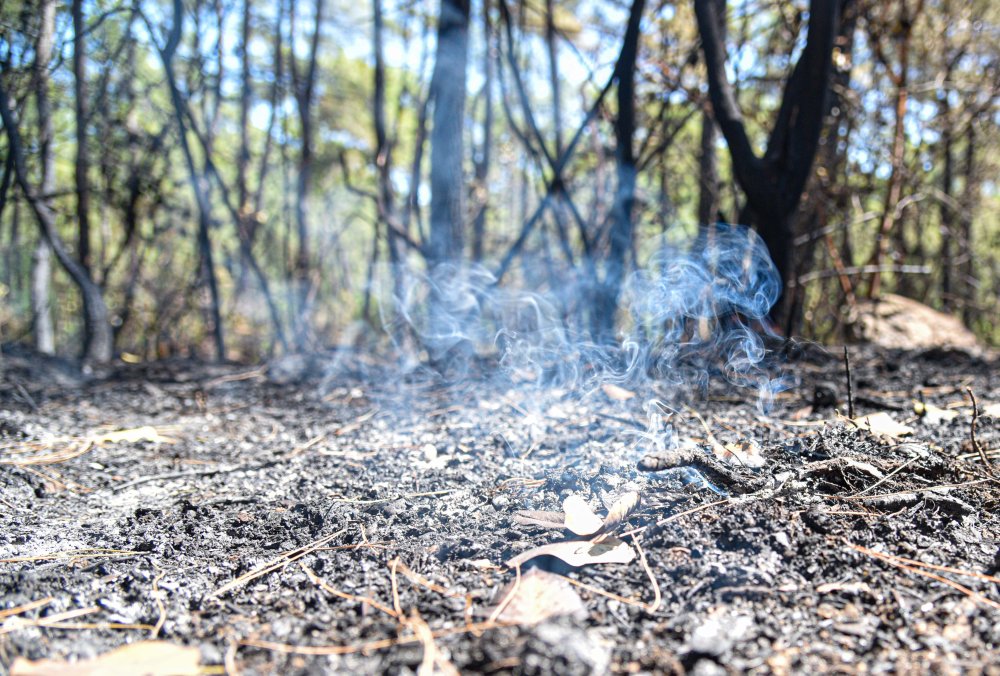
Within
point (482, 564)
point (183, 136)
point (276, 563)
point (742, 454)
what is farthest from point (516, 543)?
point (183, 136)

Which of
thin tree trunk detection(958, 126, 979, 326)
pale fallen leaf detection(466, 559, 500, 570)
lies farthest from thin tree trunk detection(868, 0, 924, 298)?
pale fallen leaf detection(466, 559, 500, 570)

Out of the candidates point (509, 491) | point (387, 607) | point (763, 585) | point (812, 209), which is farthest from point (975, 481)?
point (812, 209)

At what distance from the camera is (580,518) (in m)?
1.44

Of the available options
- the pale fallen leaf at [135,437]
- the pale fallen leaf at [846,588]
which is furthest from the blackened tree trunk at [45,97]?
the pale fallen leaf at [846,588]

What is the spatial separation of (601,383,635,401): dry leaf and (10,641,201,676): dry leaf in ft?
5.98

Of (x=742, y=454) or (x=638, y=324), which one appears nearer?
(x=742, y=454)

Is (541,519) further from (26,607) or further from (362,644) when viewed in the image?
(26,607)

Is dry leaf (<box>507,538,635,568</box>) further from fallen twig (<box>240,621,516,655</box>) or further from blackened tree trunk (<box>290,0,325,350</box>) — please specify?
blackened tree trunk (<box>290,0,325,350</box>)

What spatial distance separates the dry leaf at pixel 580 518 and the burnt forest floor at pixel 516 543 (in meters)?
0.05

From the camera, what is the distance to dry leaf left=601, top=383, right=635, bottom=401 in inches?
101

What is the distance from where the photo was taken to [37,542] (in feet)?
5.23

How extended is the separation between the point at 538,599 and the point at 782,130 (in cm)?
279

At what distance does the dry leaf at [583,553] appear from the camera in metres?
1.31

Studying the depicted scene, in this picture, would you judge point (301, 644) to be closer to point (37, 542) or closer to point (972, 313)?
point (37, 542)
